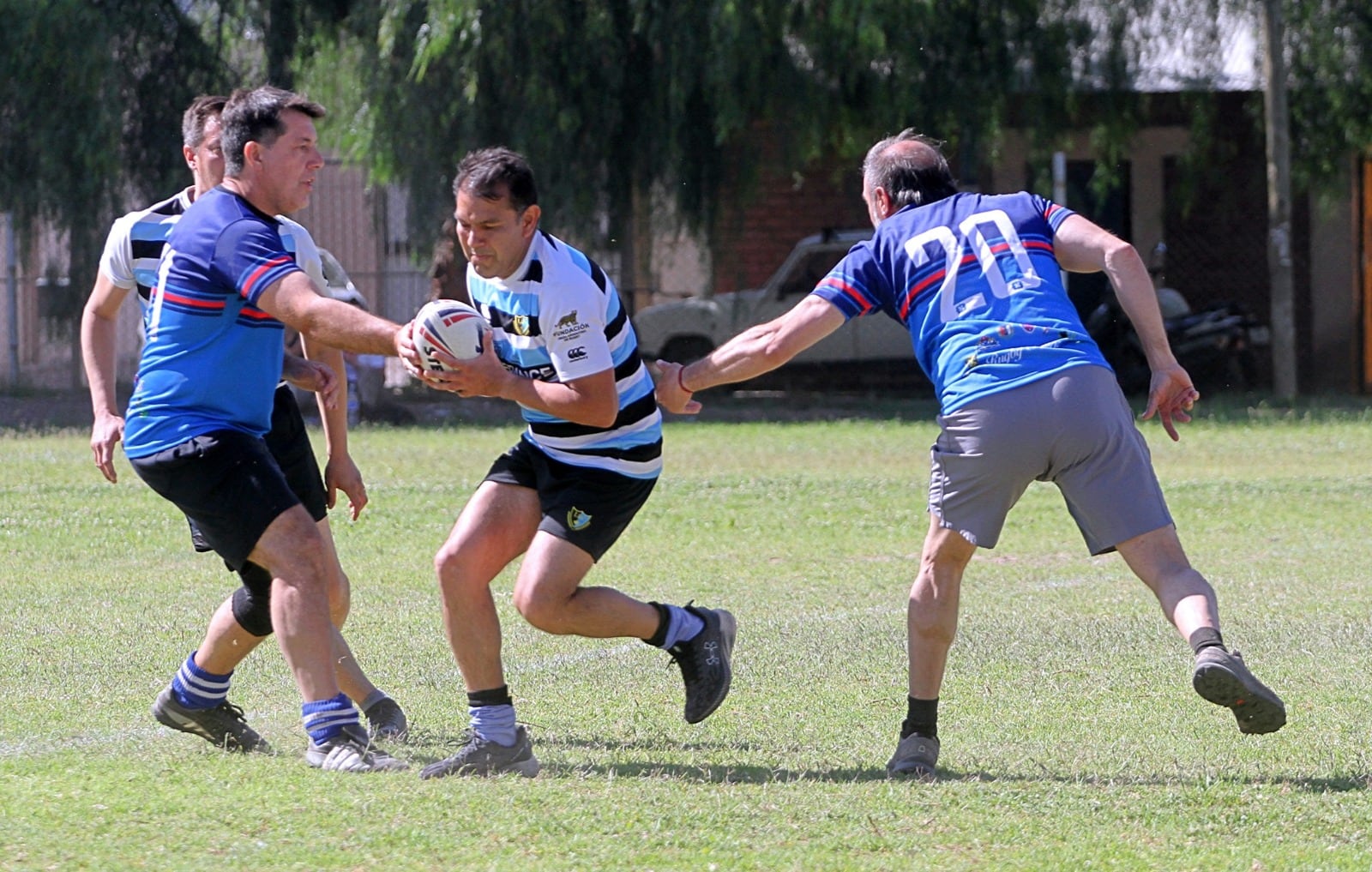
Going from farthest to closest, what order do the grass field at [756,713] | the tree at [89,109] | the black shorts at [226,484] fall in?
the tree at [89,109], the black shorts at [226,484], the grass field at [756,713]

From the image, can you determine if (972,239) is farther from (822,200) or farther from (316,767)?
(822,200)

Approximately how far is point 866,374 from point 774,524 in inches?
450

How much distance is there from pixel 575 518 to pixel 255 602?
102cm

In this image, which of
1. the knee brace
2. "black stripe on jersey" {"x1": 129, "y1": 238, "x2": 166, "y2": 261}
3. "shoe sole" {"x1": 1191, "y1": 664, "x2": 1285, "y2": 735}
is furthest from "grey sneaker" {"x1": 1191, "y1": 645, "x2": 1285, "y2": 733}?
"black stripe on jersey" {"x1": 129, "y1": 238, "x2": 166, "y2": 261}

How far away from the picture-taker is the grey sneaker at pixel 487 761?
522 cm

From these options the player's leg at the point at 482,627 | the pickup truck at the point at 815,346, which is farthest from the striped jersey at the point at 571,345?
the pickup truck at the point at 815,346

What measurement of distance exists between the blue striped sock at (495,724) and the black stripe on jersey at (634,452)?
80 cm

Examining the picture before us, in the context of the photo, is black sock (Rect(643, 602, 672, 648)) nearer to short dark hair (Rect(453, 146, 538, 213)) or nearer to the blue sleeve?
short dark hair (Rect(453, 146, 538, 213))

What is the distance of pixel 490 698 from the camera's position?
211 inches

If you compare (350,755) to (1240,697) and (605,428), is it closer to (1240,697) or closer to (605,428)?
(605,428)

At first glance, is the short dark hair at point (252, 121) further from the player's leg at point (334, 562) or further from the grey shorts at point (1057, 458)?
the grey shorts at point (1057, 458)

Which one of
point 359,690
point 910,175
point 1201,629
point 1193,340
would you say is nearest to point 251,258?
point 359,690

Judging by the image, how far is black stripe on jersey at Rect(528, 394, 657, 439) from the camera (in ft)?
18.1

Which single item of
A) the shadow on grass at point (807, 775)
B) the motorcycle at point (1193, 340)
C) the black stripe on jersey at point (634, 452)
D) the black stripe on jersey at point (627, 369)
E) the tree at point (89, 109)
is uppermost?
the tree at point (89, 109)
